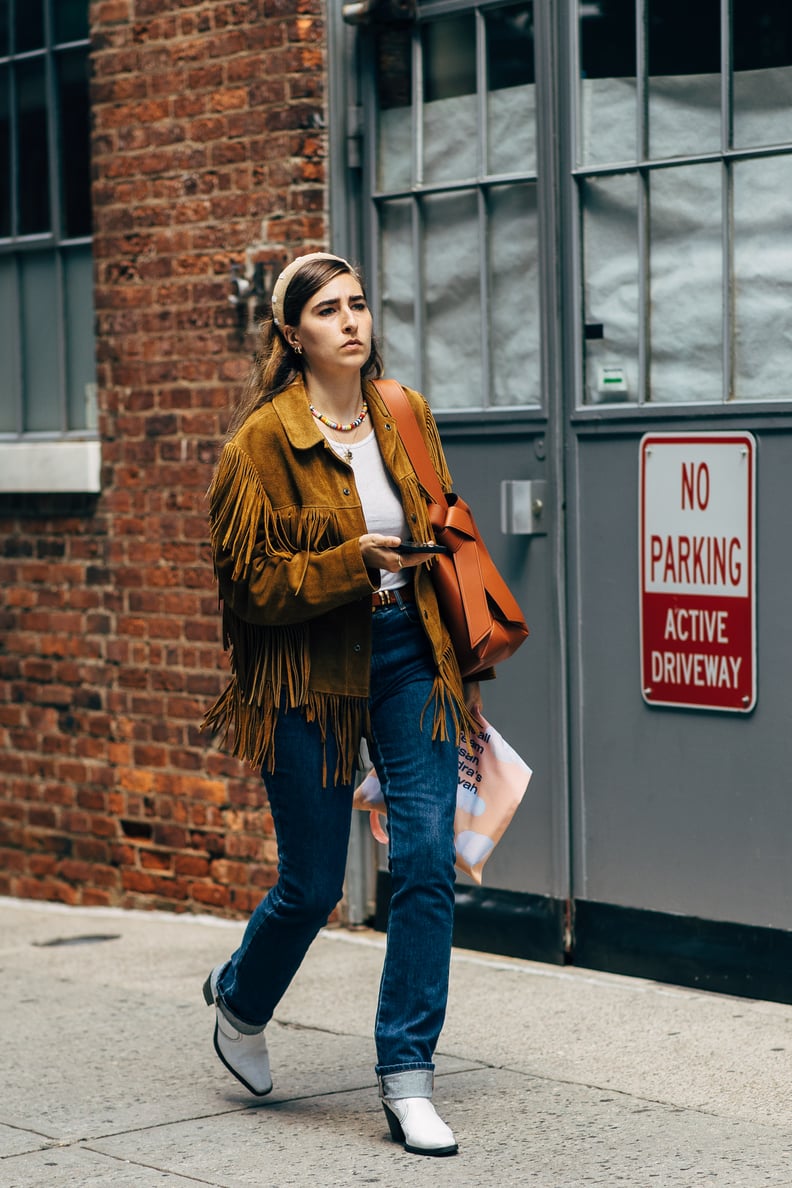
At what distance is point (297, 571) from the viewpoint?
4.28 m

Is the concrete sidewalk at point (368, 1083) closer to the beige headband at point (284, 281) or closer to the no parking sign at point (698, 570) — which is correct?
the no parking sign at point (698, 570)

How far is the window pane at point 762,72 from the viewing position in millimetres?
5324

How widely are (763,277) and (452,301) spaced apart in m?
1.21

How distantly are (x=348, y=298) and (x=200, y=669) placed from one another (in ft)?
8.82

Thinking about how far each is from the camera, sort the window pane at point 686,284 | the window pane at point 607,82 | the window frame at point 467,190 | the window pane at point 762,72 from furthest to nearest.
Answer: the window frame at point 467,190 < the window pane at point 607,82 < the window pane at point 686,284 < the window pane at point 762,72

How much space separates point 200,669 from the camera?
693 cm

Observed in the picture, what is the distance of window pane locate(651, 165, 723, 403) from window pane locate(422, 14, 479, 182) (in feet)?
2.57

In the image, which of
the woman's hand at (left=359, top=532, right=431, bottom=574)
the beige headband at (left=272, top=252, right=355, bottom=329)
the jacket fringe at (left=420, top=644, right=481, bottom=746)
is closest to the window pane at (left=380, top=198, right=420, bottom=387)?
the beige headband at (left=272, top=252, right=355, bottom=329)

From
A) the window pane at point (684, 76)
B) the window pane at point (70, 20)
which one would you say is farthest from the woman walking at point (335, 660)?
the window pane at point (70, 20)

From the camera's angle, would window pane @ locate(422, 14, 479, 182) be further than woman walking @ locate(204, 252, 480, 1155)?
Yes

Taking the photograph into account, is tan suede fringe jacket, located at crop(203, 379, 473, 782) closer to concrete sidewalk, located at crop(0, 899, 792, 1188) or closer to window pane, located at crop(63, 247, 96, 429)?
concrete sidewalk, located at crop(0, 899, 792, 1188)

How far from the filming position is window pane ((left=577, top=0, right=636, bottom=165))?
5707 mm

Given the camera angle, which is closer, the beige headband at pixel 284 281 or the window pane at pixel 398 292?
the beige headband at pixel 284 281


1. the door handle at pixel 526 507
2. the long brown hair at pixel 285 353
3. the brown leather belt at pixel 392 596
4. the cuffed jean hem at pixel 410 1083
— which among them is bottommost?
the cuffed jean hem at pixel 410 1083
